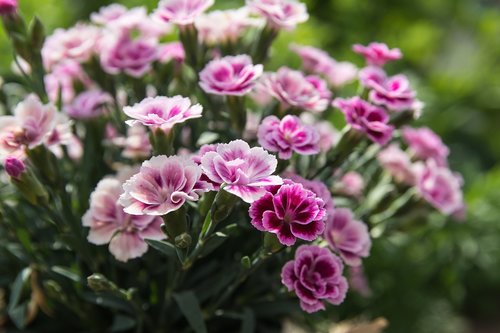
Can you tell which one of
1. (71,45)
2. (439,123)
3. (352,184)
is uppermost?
(71,45)

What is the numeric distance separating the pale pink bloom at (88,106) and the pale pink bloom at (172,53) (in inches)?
2.7

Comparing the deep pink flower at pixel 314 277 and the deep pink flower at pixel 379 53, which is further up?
the deep pink flower at pixel 379 53

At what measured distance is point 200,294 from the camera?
542mm

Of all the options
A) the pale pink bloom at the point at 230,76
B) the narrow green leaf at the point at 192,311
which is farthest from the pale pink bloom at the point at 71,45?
the narrow green leaf at the point at 192,311

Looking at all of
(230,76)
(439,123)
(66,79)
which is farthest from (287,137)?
(439,123)

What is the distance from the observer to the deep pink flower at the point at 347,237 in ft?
1.57

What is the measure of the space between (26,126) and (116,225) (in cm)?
11

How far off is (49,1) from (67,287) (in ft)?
2.66

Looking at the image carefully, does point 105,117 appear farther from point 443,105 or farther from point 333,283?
point 443,105

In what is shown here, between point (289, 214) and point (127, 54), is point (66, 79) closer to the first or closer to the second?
point (127, 54)

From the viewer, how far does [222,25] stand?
584 millimetres

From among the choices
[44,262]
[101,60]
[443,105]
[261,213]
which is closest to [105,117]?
[101,60]

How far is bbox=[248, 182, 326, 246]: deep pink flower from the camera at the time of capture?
40cm

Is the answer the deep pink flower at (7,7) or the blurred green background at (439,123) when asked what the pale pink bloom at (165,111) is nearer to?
the deep pink flower at (7,7)
